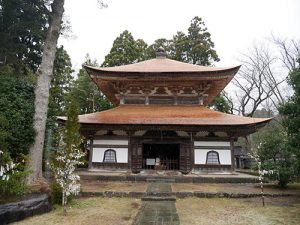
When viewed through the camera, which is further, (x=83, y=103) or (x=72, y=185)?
(x=83, y=103)

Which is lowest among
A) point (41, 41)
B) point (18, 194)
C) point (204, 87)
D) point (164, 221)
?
point (164, 221)

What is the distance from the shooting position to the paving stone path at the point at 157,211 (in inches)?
280

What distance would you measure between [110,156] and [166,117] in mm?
4069

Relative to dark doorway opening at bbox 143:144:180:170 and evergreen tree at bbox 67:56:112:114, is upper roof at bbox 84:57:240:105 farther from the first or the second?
evergreen tree at bbox 67:56:112:114

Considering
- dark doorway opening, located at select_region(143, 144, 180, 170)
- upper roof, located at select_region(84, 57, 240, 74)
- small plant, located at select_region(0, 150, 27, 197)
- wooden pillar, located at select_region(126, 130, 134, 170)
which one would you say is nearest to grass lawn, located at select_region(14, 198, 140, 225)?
small plant, located at select_region(0, 150, 27, 197)

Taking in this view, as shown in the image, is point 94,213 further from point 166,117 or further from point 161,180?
point 166,117

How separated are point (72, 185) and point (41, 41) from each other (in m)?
10.2

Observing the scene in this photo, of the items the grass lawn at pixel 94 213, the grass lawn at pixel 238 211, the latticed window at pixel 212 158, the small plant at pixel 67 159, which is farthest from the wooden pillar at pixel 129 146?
the small plant at pixel 67 159

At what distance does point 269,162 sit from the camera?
42.7 ft

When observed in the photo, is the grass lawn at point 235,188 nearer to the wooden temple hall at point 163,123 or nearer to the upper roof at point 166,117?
the wooden temple hall at point 163,123

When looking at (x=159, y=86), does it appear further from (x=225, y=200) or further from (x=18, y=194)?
(x=18, y=194)

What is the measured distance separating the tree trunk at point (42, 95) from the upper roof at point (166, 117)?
4.20 metres

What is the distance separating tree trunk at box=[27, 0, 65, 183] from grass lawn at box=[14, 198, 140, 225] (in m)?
2.24

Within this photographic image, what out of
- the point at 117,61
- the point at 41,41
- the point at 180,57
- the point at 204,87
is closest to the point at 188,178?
the point at 204,87
